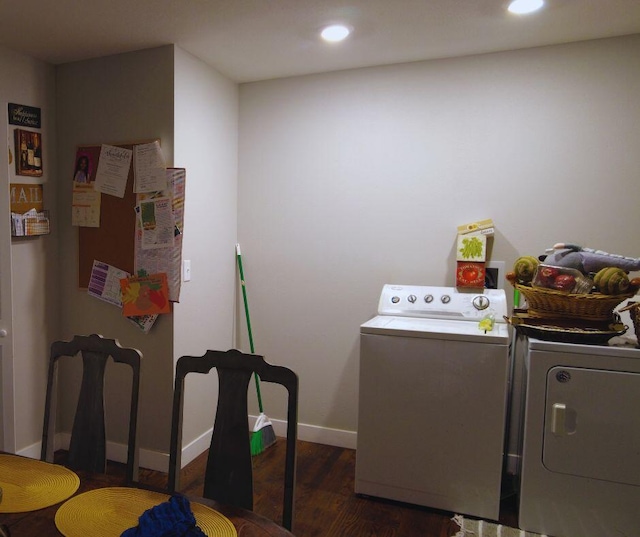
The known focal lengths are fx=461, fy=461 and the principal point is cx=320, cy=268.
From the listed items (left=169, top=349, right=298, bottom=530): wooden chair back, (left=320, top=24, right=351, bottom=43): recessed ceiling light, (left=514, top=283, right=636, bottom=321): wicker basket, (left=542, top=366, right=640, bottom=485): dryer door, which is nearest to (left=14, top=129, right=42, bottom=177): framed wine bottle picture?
(left=320, top=24, right=351, bottom=43): recessed ceiling light

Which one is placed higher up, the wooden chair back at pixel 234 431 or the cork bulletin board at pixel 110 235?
the cork bulletin board at pixel 110 235

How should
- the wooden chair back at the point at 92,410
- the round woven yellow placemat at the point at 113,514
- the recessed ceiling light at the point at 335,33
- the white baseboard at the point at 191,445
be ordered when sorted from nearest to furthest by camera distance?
the round woven yellow placemat at the point at 113,514 < the wooden chair back at the point at 92,410 < the recessed ceiling light at the point at 335,33 < the white baseboard at the point at 191,445

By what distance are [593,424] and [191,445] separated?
220 centimetres

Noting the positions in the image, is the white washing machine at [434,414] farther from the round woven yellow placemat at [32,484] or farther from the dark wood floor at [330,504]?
the round woven yellow placemat at [32,484]

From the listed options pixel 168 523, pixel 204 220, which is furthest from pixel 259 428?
pixel 168 523

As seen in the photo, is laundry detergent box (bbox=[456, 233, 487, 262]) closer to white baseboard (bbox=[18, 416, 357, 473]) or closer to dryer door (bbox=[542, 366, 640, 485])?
dryer door (bbox=[542, 366, 640, 485])

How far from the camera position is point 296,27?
2.34m

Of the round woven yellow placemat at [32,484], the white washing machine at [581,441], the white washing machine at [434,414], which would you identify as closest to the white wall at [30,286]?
the round woven yellow placemat at [32,484]

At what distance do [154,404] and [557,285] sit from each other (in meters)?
2.29

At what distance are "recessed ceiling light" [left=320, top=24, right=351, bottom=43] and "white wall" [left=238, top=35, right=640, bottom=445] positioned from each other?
493mm

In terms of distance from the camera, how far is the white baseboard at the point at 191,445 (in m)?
2.74

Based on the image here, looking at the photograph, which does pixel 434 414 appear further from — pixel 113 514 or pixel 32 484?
pixel 32 484

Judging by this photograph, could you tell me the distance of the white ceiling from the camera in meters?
2.12

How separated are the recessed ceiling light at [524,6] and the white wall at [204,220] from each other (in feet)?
5.76
